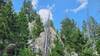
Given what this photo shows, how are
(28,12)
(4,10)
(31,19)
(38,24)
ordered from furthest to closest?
(28,12)
(31,19)
(38,24)
(4,10)

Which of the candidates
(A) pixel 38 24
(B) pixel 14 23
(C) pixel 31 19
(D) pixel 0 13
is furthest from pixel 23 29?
(C) pixel 31 19

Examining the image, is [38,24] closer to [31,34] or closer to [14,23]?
[31,34]

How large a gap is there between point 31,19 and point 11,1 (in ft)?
67.1

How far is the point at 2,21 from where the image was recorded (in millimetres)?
61375

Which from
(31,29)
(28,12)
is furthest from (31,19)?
(31,29)

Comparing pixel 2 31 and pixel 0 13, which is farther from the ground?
pixel 0 13

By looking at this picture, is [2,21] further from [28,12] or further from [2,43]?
[28,12]

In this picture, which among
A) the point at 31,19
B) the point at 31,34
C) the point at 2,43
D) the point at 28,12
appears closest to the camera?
the point at 2,43

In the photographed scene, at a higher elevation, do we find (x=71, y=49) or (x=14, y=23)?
(x=14, y=23)

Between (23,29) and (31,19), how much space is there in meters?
22.2

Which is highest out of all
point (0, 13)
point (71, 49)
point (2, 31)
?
Answer: point (0, 13)

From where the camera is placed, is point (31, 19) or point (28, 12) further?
point (28, 12)

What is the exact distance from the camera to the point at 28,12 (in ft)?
301

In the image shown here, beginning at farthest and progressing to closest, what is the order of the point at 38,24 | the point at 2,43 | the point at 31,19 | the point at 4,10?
1. the point at 31,19
2. the point at 38,24
3. the point at 4,10
4. the point at 2,43
